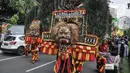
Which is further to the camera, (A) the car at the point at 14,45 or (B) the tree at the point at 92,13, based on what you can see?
(B) the tree at the point at 92,13

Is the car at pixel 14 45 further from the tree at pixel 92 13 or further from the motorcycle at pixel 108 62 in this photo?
the motorcycle at pixel 108 62

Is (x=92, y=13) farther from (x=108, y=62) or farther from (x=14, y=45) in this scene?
(x=108, y=62)

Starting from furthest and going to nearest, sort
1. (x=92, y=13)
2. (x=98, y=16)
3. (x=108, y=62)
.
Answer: (x=98, y=16)
(x=92, y=13)
(x=108, y=62)

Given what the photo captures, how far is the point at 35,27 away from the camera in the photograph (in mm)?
14695

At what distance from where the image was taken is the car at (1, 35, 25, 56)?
1717 cm

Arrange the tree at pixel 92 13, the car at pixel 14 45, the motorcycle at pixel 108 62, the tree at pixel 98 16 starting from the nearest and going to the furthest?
the motorcycle at pixel 108 62 → the car at pixel 14 45 → the tree at pixel 92 13 → the tree at pixel 98 16

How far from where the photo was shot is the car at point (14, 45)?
17.2 metres

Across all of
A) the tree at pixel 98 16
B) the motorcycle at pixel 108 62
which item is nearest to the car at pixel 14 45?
the motorcycle at pixel 108 62

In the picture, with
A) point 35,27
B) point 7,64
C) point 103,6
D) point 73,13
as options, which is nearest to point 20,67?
point 7,64

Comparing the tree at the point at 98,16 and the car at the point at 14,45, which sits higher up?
the tree at the point at 98,16

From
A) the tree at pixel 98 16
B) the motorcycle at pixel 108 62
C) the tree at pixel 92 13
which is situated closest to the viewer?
the motorcycle at pixel 108 62

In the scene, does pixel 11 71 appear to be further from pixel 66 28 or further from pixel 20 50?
pixel 20 50

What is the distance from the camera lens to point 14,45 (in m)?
17.2

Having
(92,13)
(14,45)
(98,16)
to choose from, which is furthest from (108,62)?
(98,16)
